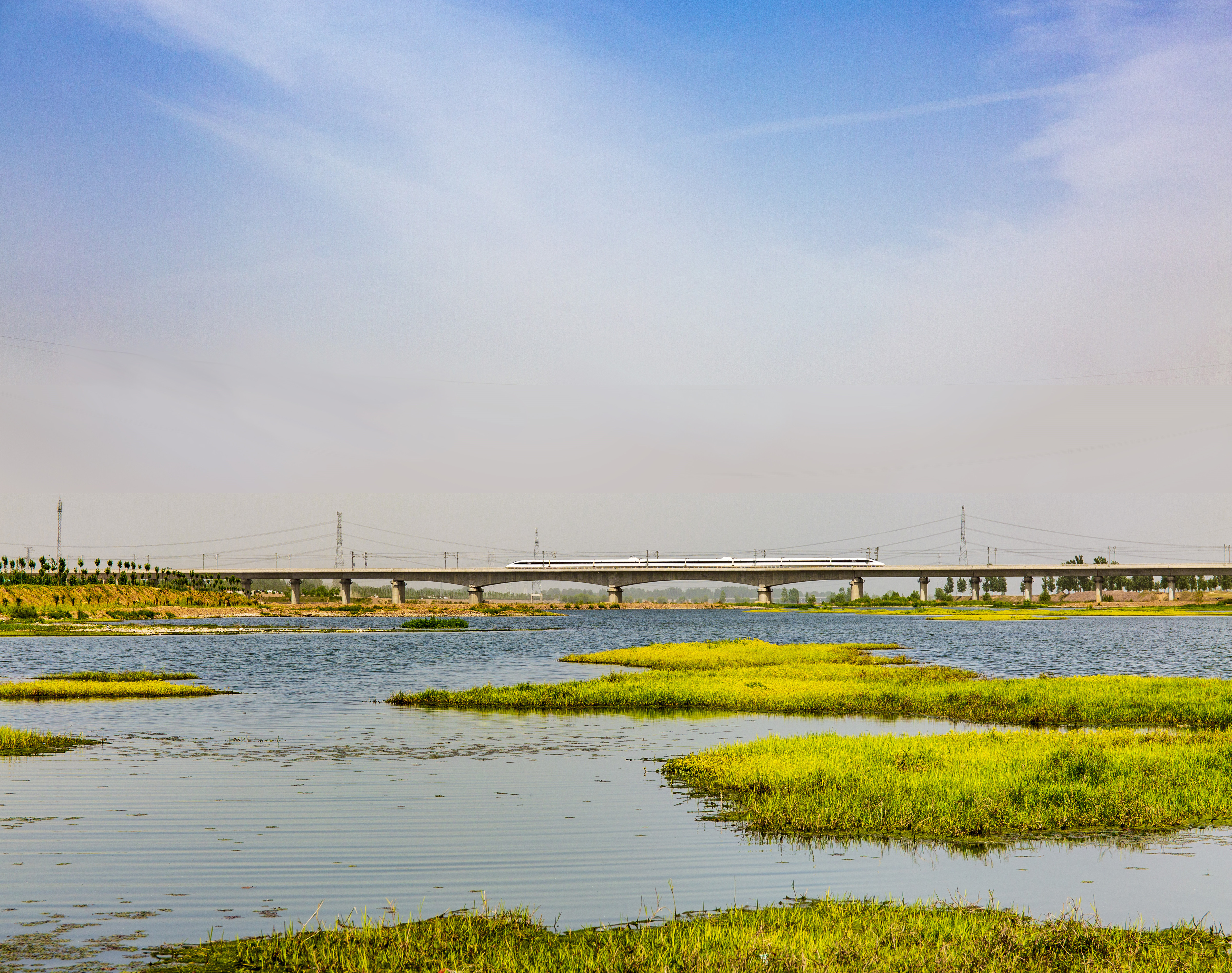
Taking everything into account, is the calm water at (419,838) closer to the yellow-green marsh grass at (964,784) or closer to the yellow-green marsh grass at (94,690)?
the yellow-green marsh grass at (964,784)

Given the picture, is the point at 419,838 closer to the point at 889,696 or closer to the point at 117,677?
the point at 889,696

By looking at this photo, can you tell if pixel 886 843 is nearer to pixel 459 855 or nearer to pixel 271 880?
pixel 459 855

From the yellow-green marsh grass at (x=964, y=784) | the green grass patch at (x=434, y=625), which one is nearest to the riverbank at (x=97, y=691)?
the yellow-green marsh grass at (x=964, y=784)

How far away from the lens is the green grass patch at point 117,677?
48.8 meters

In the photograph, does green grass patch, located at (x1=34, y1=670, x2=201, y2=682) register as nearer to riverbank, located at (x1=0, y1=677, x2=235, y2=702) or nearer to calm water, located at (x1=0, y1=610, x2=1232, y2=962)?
riverbank, located at (x1=0, y1=677, x2=235, y2=702)

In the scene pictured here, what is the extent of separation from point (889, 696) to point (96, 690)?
34471 mm

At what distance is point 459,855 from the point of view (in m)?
17.5

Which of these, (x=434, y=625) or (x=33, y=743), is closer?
(x=33, y=743)

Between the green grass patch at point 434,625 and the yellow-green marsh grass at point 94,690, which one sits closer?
the yellow-green marsh grass at point 94,690

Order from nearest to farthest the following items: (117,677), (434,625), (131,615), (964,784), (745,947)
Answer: (745,947), (964,784), (117,677), (434,625), (131,615)

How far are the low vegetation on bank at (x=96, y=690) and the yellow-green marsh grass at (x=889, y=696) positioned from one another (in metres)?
11.0

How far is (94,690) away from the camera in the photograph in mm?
44656

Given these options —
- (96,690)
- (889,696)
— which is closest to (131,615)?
(96,690)

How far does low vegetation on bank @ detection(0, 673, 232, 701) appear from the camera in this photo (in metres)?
43.7
